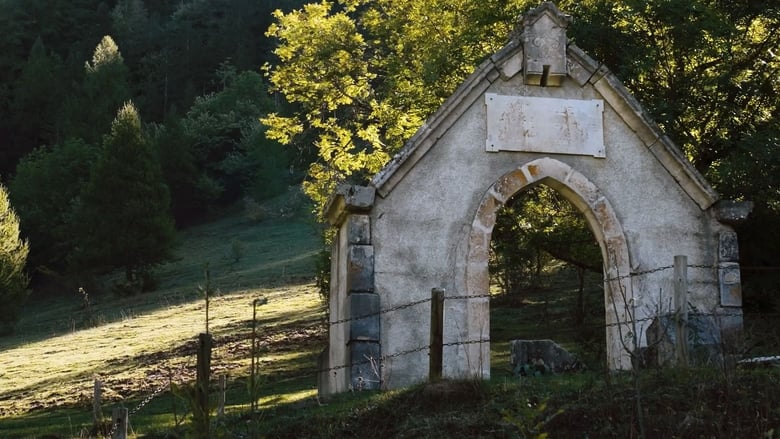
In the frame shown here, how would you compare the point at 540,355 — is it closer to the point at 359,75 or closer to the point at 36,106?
the point at 359,75

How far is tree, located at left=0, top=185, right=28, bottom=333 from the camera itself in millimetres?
41062

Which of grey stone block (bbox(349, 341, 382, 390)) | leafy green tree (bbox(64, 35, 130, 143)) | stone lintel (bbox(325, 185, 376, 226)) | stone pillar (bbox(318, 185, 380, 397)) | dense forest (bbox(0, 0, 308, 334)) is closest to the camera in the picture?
grey stone block (bbox(349, 341, 382, 390))

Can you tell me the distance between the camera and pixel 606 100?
13898 mm

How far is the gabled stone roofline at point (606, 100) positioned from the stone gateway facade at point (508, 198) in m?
0.01

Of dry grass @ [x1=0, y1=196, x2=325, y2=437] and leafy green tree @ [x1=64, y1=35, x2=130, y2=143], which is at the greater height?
leafy green tree @ [x1=64, y1=35, x2=130, y2=143]

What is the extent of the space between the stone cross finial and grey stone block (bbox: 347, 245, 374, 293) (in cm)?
285

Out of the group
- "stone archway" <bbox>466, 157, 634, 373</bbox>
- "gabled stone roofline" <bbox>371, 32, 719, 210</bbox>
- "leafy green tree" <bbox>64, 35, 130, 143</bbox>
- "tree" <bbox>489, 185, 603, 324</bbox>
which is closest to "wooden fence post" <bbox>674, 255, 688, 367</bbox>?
"stone archway" <bbox>466, 157, 634, 373</bbox>

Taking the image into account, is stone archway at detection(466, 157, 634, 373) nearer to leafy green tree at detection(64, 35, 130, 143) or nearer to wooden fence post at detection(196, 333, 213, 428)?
wooden fence post at detection(196, 333, 213, 428)

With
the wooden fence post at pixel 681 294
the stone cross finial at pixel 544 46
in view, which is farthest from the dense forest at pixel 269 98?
the wooden fence post at pixel 681 294

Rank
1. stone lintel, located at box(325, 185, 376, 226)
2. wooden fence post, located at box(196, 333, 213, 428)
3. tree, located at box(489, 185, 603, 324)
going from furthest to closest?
tree, located at box(489, 185, 603, 324) → stone lintel, located at box(325, 185, 376, 226) → wooden fence post, located at box(196, 333, 213, 428)

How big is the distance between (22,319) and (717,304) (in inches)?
1456

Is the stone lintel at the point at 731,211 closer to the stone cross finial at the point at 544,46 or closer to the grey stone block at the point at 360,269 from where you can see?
the stone cross finial at the point at 544,46

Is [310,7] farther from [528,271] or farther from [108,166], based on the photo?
[108,166]

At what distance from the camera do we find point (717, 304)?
13.6 m
